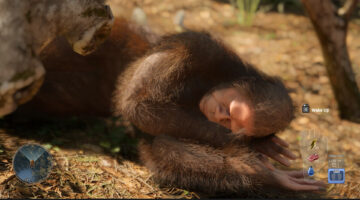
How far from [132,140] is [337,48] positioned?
4.36 feet

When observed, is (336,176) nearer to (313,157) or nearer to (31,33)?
(313,157)

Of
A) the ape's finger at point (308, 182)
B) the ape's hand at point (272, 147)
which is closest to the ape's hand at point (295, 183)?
the ape's finger at point (308, 182)

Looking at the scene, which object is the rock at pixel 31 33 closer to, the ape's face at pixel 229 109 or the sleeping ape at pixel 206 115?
the sleeping ape at pixel 206 115

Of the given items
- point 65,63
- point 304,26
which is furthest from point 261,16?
point 65,63

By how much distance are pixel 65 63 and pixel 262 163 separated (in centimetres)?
108

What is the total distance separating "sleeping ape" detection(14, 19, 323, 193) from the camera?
129 centimetres

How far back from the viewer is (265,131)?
4.27 ft

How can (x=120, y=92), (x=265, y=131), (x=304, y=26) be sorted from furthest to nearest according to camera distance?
1. (x=304, y=26)
2. (x=120, y=92)
3. (x=265, y=131)

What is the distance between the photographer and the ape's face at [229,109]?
4.26 feet

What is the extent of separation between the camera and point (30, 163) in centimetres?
105

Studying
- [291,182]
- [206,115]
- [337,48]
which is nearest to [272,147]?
[291,182]

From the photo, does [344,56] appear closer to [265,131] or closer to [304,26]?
[265,131]

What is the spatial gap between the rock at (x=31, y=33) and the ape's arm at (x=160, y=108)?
252 mm

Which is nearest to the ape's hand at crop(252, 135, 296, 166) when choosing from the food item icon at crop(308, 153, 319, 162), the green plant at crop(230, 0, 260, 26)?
the food item icon at crop(308, 153, 319, 162)
